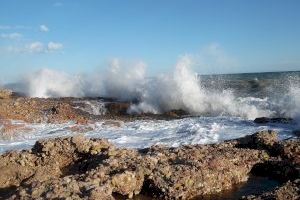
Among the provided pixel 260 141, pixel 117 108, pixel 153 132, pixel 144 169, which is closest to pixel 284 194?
pixel 144 169

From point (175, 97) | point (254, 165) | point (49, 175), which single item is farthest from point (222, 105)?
point (49, 175)

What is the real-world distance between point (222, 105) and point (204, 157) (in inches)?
585

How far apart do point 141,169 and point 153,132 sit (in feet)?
23.4

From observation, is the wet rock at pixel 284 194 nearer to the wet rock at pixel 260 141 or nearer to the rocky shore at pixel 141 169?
the rocky shore at pixel 141 169

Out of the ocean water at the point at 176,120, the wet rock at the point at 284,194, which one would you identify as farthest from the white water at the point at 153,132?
the wet rock at the point at 284,194

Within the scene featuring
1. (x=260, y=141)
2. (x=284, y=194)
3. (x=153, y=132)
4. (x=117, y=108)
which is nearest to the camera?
(x=284, y=194)

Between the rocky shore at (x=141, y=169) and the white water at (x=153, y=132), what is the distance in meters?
2.91

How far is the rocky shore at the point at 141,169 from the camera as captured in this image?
679 centimetres

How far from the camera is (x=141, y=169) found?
7.88 m

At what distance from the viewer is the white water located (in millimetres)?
13211

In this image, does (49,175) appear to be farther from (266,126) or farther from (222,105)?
(222,105)

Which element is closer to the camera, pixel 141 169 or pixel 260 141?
pixel 141 169

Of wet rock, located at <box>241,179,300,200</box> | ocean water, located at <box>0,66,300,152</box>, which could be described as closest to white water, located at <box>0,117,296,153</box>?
ocean water, located at <box>0,66,300,152</box>

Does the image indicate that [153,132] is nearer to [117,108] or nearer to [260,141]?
[260,141]
